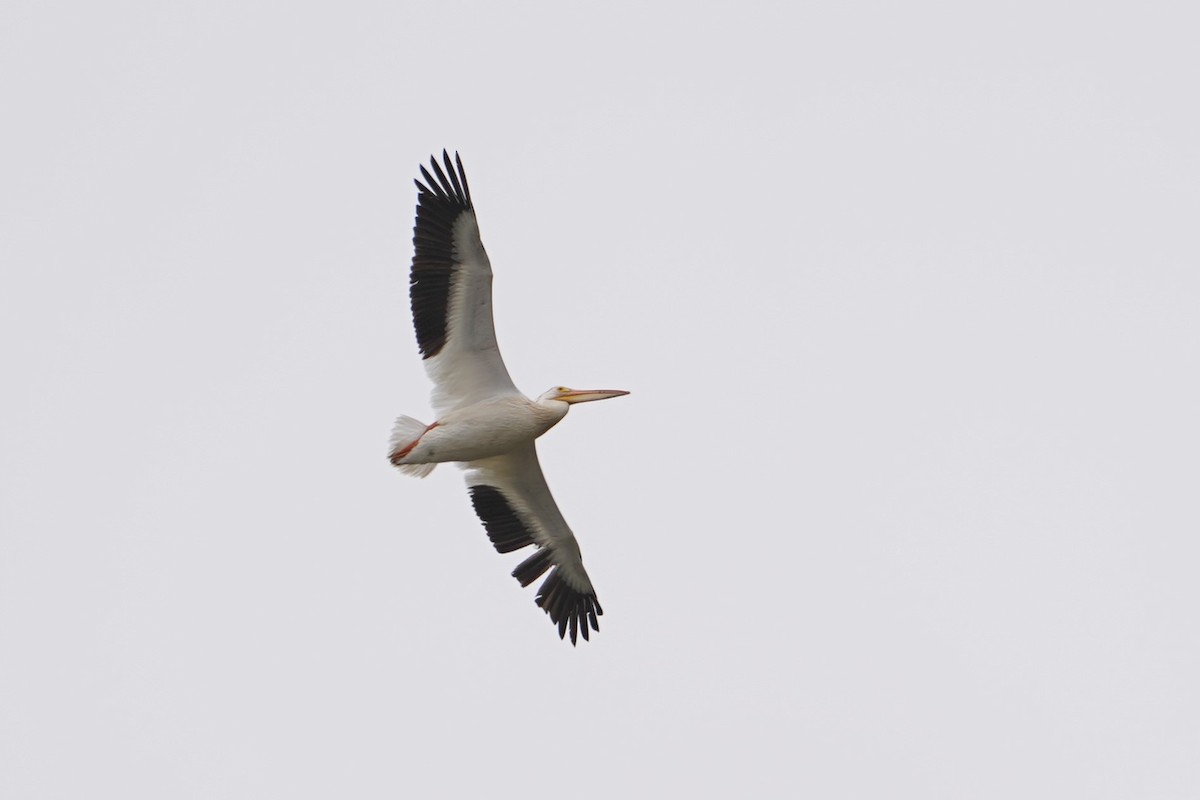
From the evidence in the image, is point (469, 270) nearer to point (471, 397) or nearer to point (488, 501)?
point (471, 397)

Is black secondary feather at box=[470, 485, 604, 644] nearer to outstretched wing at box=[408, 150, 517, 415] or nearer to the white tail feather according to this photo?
the white tail feather

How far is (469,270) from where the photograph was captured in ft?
46.0

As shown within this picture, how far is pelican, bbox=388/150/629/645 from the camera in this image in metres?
14.0

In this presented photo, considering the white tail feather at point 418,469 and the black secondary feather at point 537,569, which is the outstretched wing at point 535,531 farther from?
the white tail feather at point 418,469

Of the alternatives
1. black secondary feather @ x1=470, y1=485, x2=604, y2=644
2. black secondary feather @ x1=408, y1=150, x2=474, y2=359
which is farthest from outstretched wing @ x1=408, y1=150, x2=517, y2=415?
black secondary feather @ x1=470, y1=485, x2=604, y2=644

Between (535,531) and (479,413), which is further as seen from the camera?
(535,531)

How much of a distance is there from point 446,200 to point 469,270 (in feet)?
2.06

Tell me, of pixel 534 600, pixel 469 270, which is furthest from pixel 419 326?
pixel 534 600

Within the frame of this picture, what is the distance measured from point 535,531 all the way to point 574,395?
151cm

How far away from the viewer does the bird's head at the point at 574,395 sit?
48.7ft

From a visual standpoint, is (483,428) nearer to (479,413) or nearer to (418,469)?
(479,413)

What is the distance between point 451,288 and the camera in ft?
46.2

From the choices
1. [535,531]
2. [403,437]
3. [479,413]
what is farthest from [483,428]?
[535,531]

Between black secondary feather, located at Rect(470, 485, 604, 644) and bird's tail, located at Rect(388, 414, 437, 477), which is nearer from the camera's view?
bird's tail, located at Rect(388, 414, 437, 477)
